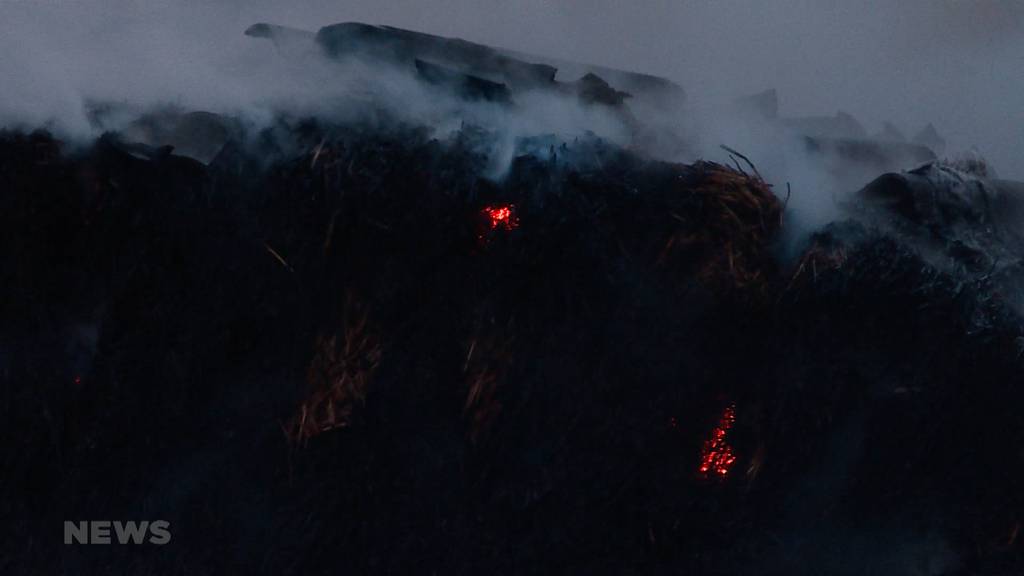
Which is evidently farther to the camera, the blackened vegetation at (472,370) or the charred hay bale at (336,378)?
the charred hay bale at (336,378)

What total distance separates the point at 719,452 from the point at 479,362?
1156 millimetres

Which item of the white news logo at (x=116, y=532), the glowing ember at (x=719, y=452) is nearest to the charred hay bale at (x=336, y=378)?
the white news logo at (x=116, y=532)

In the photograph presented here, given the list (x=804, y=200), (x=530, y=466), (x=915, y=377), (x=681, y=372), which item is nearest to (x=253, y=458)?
(x=530, y=466)

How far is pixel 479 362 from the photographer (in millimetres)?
3822

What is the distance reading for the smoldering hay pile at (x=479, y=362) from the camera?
355 cm

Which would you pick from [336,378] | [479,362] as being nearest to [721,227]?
[479,362]

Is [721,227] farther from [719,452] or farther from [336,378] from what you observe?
[336,378]

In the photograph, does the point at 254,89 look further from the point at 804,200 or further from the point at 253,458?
the point at 804,200

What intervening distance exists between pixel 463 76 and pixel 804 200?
5.33 feet

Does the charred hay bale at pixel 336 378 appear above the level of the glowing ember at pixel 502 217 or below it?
below

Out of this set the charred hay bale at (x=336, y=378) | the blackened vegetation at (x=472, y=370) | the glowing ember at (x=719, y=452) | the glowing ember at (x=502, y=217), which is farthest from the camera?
the glowing ember at (x=719, y=452)

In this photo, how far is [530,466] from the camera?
3.94m

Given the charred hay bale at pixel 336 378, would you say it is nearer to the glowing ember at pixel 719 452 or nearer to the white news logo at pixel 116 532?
the white news logo at pixel 116 532

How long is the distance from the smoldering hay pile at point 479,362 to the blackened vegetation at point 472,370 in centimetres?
1
